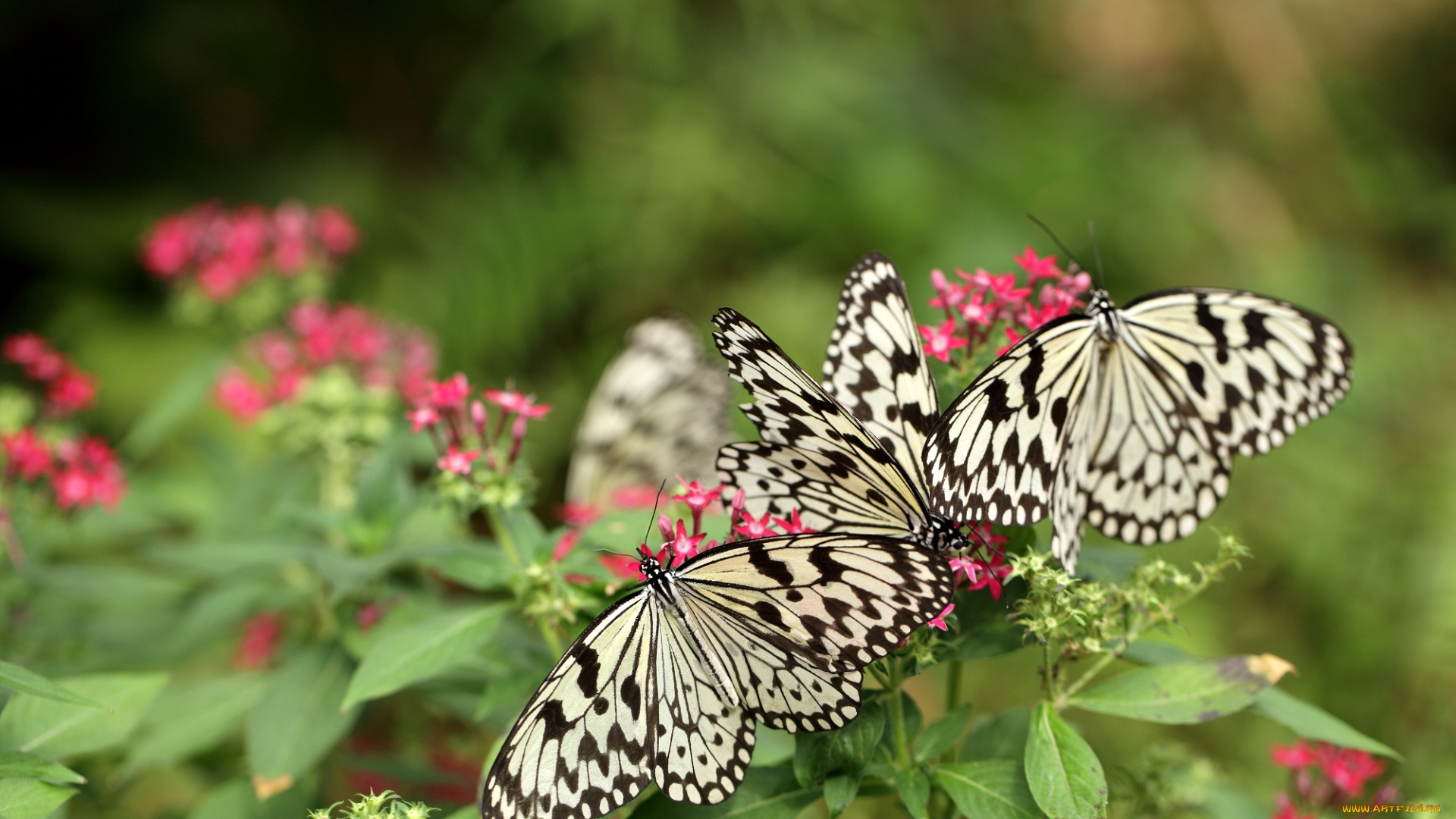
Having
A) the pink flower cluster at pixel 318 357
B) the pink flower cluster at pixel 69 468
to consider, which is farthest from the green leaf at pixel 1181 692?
the pink flower cluster at pixel 69 468

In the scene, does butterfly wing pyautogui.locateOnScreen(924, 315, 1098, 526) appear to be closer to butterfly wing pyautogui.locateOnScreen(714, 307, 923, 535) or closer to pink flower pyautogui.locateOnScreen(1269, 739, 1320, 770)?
butterfly wing pyautogui.locateOnScreen(714, 307, 923, 535)

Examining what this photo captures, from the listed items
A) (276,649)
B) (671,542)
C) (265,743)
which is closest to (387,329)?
(276,649)

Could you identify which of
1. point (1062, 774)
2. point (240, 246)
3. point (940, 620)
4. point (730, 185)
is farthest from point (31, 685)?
point (730, 185)

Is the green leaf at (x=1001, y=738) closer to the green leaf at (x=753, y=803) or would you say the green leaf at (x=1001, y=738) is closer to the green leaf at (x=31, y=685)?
the green leaf at (x=753, y=803)

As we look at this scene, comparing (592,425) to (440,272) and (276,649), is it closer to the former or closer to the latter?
(276,649)

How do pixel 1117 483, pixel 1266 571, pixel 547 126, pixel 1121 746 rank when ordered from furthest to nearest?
pixel 547 126 < pixel 1266 571 < pixel 1121 746 < pixel 1117 483

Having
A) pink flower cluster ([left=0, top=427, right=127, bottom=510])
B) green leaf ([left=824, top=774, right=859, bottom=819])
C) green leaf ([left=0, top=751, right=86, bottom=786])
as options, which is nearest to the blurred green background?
pink flower cluster ([left=0, top=427, right=127, bottom=510])
